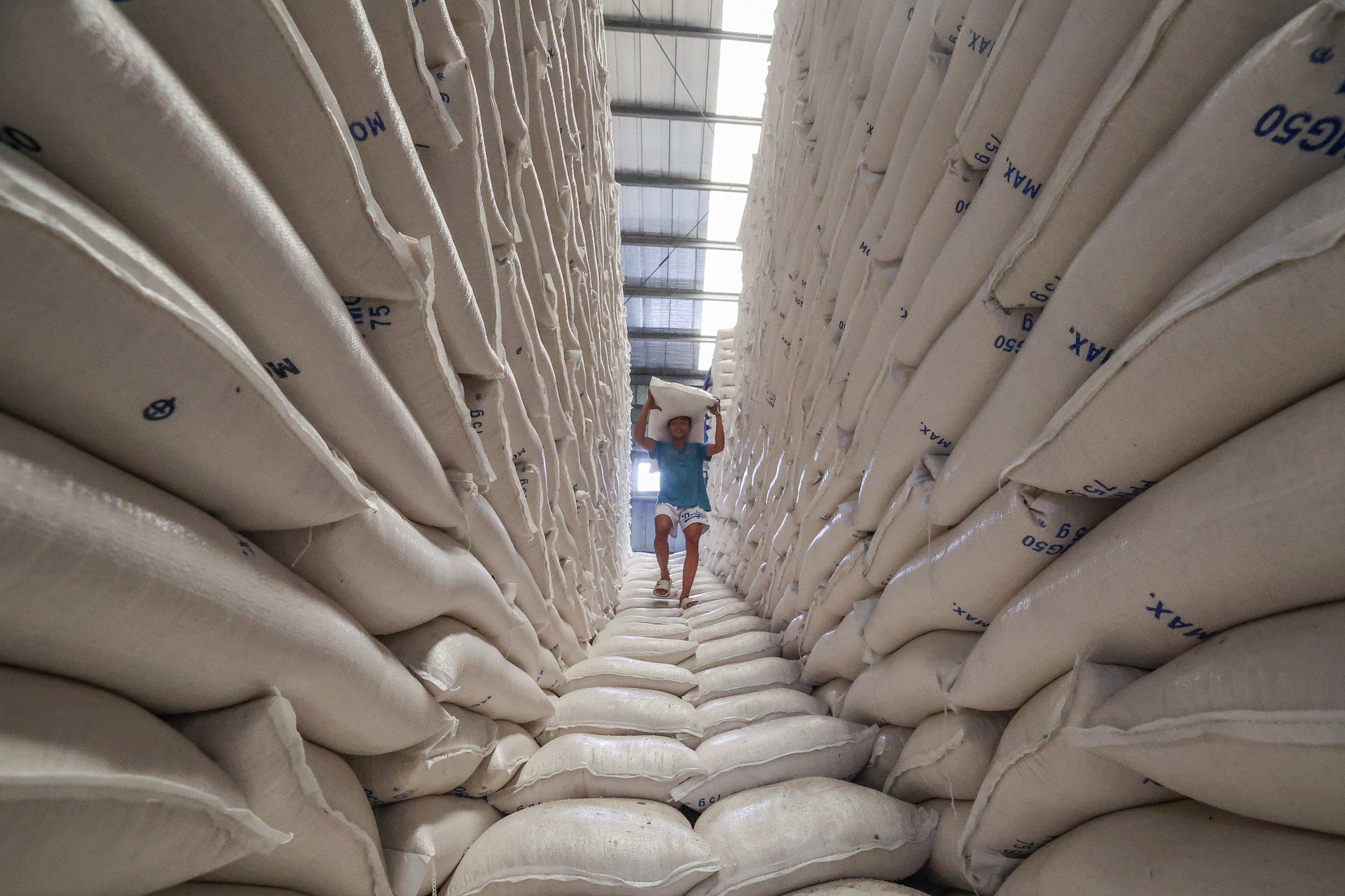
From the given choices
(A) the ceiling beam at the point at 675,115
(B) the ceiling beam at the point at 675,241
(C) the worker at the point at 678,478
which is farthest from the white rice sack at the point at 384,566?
(B) the ceiling beam at the point at 675,241

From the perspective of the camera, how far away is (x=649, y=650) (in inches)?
75.5

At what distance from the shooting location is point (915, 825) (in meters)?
1.02

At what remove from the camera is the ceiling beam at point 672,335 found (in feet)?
30.3

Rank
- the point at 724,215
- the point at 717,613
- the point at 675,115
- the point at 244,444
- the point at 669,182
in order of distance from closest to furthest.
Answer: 1. the point at 244,444
2. the point at 717,613
3. the point at 675,115
4. the point at 669,182
5. the point at 724,215

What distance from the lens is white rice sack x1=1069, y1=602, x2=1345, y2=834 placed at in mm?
482

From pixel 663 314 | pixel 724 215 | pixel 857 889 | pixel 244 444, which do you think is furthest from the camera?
pixel 663 314

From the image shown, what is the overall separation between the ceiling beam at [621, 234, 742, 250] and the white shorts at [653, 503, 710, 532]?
485 centimetres

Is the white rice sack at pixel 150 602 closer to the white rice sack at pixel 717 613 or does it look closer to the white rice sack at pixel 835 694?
the white rice sack at pixel 835 694

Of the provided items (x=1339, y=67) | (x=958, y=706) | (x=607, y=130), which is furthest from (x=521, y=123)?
(x=607, y=130)

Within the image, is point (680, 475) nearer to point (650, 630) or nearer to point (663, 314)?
point (650, 630)

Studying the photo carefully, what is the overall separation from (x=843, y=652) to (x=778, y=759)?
0.29 meters

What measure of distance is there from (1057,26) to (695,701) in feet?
5.01

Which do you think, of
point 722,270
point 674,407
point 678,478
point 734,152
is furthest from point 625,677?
point 722,270

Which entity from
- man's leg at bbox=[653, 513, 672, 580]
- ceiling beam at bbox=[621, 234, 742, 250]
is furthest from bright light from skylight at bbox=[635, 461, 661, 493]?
man's leg at bbox=[653, 513, 672, 580]
